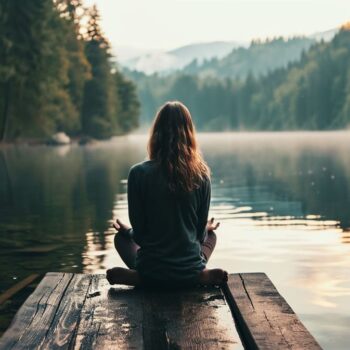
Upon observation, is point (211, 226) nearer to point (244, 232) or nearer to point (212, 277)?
point (212, 277)

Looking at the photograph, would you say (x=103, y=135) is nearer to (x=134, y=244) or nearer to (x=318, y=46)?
→ (x=134, y=244)

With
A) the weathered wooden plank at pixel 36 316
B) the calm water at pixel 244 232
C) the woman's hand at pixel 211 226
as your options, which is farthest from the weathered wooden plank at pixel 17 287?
the woman's hand at pixel 211 226

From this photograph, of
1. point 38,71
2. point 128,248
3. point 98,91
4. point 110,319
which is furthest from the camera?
point 98,91

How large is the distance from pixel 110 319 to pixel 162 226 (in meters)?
0.90

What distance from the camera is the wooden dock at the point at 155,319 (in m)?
5.07

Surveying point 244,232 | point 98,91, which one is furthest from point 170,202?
point 98,91

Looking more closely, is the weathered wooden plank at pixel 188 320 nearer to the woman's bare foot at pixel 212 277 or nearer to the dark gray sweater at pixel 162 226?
the woman's bare foot at pixel 212 277

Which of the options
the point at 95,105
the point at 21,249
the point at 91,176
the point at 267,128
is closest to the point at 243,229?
the point at 21,249

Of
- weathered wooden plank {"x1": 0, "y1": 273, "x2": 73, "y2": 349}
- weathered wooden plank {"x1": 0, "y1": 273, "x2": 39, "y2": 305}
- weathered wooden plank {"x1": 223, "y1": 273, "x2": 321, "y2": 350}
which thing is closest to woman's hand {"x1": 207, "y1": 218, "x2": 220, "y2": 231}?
weathered wooden plank {"x1": 223, "y1": 273, "x2": 321, "y2": 350}

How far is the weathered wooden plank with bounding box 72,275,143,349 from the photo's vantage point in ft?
16.7

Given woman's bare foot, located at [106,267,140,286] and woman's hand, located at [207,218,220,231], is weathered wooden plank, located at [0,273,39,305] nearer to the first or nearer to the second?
woman's bare foot, located at [106,267,140,286]

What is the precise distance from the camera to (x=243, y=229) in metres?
13.5

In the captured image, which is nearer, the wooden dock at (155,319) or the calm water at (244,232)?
the wooden dock at (155,319)

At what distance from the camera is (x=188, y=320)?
553cm
